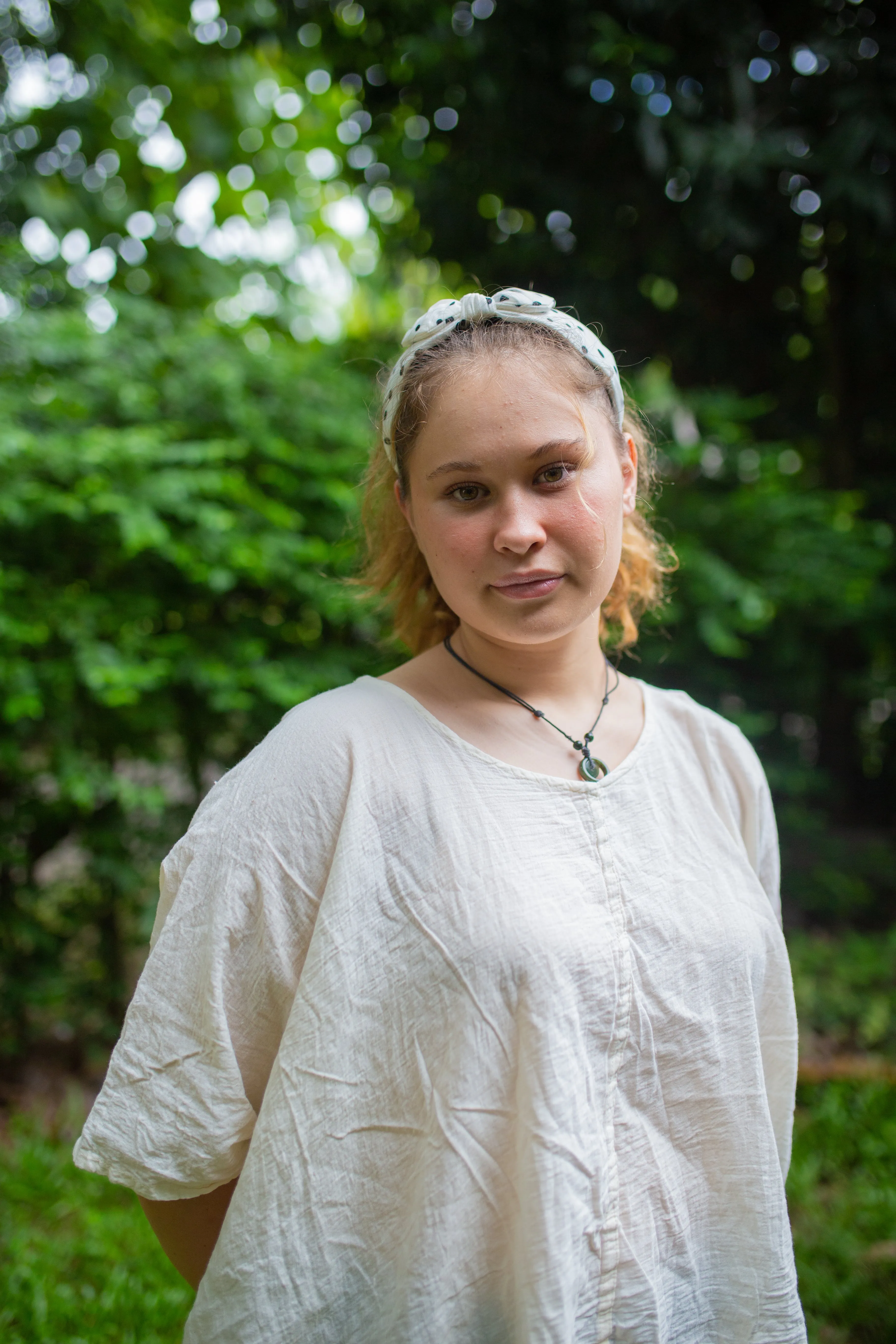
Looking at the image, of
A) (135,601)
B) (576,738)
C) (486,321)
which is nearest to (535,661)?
(576,738)

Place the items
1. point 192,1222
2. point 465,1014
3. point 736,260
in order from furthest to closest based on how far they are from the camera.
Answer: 1. point 736,260
2. point 192,1222
3. point 465,1014

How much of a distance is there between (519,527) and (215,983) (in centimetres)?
68

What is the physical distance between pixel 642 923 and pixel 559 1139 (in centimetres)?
28

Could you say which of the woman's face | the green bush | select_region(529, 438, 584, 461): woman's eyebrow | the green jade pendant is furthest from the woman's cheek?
the green bush

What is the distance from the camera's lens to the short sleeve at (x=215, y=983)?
1.07 meters

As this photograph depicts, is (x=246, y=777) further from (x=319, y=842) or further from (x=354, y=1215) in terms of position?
(x=354, y=1215)

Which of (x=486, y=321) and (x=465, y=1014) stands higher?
(x=486, y=321)

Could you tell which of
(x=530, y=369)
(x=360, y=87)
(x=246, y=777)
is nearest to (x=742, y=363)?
(x=360, y=87)

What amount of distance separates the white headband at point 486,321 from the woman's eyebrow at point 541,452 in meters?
0.16

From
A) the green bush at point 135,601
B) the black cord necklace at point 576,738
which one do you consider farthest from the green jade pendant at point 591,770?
the green bush at point 135,601

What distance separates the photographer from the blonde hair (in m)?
1.14

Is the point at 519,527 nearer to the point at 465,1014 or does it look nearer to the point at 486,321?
the point at 486,321

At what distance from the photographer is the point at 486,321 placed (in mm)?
Answer: 1168

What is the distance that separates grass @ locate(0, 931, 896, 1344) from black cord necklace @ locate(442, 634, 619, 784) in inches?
71.8
